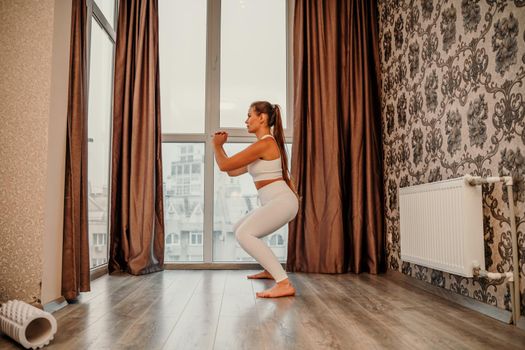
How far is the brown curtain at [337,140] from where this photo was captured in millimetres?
3309

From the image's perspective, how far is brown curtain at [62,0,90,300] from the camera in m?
2.12

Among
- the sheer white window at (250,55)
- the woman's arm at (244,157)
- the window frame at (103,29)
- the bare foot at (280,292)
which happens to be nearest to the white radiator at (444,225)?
the bare foot at (280,292)

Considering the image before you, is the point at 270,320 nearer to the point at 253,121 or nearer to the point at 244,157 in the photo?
the point at 244,157

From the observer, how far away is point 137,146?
11.0 ft

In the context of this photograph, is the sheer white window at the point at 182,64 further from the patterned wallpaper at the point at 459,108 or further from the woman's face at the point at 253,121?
the patterned wallpaper at the point at 459,108

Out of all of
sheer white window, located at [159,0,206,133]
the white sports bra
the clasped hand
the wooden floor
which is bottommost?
the wooden floor

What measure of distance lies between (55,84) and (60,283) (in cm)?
96

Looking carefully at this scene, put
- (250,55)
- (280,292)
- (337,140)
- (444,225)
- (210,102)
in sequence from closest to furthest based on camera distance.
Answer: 1. (444,225)
2. (280,292)
3. (337,140)
4. (210,102)
5. (250,55)

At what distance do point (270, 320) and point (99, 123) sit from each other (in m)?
2.18

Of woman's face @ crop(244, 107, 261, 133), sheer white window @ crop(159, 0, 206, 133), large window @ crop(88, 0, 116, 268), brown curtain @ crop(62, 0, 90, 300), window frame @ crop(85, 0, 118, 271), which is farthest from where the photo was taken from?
sheer white window @ crop(159, 0, 206, 133)

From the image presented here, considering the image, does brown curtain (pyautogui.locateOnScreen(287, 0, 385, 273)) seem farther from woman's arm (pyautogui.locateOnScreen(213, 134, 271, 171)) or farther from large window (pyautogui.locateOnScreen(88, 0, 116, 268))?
large window (pyautogui.locateOnScreen(88, 0, 116, 268))

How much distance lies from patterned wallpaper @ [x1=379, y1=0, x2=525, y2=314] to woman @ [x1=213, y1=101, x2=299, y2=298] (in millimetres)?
876

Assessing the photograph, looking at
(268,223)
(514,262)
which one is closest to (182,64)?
(268,223)

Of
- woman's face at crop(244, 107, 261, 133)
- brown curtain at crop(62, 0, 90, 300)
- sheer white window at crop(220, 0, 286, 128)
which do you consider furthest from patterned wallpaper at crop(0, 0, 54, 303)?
sheer white window at crop(220, 0, 286, 128)
